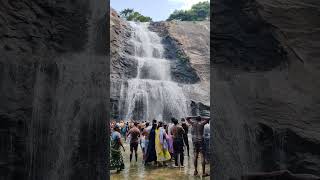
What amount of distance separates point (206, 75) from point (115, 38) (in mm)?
7756

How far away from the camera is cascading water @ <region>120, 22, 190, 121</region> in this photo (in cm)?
2488

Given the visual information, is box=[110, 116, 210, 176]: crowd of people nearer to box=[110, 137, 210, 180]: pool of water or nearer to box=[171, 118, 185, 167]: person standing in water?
box=[171, 118, 185, 167]: person standing in water

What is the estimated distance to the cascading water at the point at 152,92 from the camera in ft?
81.6

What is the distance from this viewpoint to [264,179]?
173 cm

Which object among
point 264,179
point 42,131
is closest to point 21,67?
point 42,131

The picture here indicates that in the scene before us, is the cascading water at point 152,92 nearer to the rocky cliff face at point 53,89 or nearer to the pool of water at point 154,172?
the pool of water at point 154,172

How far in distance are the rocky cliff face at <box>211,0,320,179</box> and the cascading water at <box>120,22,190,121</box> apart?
2039 cm

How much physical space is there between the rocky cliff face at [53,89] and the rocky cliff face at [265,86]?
1.35 m

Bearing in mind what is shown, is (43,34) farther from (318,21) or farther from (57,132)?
(318,21)

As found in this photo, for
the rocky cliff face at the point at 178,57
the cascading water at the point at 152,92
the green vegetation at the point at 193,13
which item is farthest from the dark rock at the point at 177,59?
the green vegetation at the point at 193,13

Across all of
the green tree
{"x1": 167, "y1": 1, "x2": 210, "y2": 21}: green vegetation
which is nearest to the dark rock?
the green tree

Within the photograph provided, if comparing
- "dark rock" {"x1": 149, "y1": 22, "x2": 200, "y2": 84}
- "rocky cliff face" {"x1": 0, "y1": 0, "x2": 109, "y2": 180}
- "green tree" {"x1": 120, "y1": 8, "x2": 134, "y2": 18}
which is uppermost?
"green tree" {"x1": 120, "y1": 8, "x2": 134, "y2": 18}

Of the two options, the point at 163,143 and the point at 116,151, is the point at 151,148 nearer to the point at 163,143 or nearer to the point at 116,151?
the point at 163,143

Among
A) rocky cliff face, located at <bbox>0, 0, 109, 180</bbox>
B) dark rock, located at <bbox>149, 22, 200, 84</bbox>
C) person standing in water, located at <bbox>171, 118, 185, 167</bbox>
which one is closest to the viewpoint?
rocky cliff face, located at <bbox>0, 0, 109, 180</bbox>
